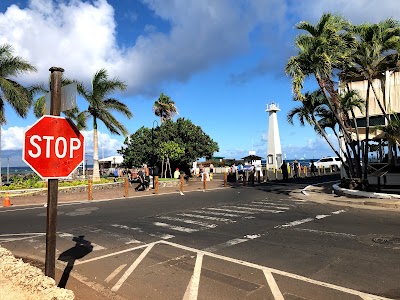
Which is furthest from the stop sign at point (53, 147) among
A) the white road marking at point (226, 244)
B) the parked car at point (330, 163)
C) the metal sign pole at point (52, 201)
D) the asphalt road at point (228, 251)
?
the parked car at point (330, 163)

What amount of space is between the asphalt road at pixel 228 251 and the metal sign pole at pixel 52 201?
4.34 ft

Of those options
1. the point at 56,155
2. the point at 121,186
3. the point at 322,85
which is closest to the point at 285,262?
the point at 56,155

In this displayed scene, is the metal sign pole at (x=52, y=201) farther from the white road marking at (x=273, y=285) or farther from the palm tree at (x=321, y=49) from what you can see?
the palm tree at (x=321, y=49)

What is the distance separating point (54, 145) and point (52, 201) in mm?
631

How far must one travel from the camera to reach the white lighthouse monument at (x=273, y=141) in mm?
41906

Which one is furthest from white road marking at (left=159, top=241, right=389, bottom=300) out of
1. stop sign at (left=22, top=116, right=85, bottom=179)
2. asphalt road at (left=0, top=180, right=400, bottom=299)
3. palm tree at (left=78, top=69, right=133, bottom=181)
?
palm tree at (left=78, top=69, right=133, bottom=181)

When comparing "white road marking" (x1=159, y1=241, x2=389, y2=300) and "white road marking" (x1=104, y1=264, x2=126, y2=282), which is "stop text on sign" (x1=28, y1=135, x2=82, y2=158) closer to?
"white road marking" (x1=104, y1=264, x2=126, y2=282)

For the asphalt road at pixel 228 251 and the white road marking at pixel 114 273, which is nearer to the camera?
the asphalt road at pixel 228 251

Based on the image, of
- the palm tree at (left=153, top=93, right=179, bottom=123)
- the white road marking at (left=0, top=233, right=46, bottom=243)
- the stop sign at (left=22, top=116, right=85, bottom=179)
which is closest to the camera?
the stop sign at (left=22, top=116, right=85, bottom=179)

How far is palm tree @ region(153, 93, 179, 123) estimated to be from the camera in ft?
157

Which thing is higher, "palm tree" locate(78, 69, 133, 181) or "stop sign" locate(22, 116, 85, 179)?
"palm tree" locate(78, 69, 133, 181)

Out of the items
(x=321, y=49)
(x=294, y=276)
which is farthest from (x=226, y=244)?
(x=321, y=49)

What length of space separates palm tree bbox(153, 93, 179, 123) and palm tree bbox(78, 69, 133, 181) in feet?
70.1

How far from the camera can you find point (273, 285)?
16.4 ft
